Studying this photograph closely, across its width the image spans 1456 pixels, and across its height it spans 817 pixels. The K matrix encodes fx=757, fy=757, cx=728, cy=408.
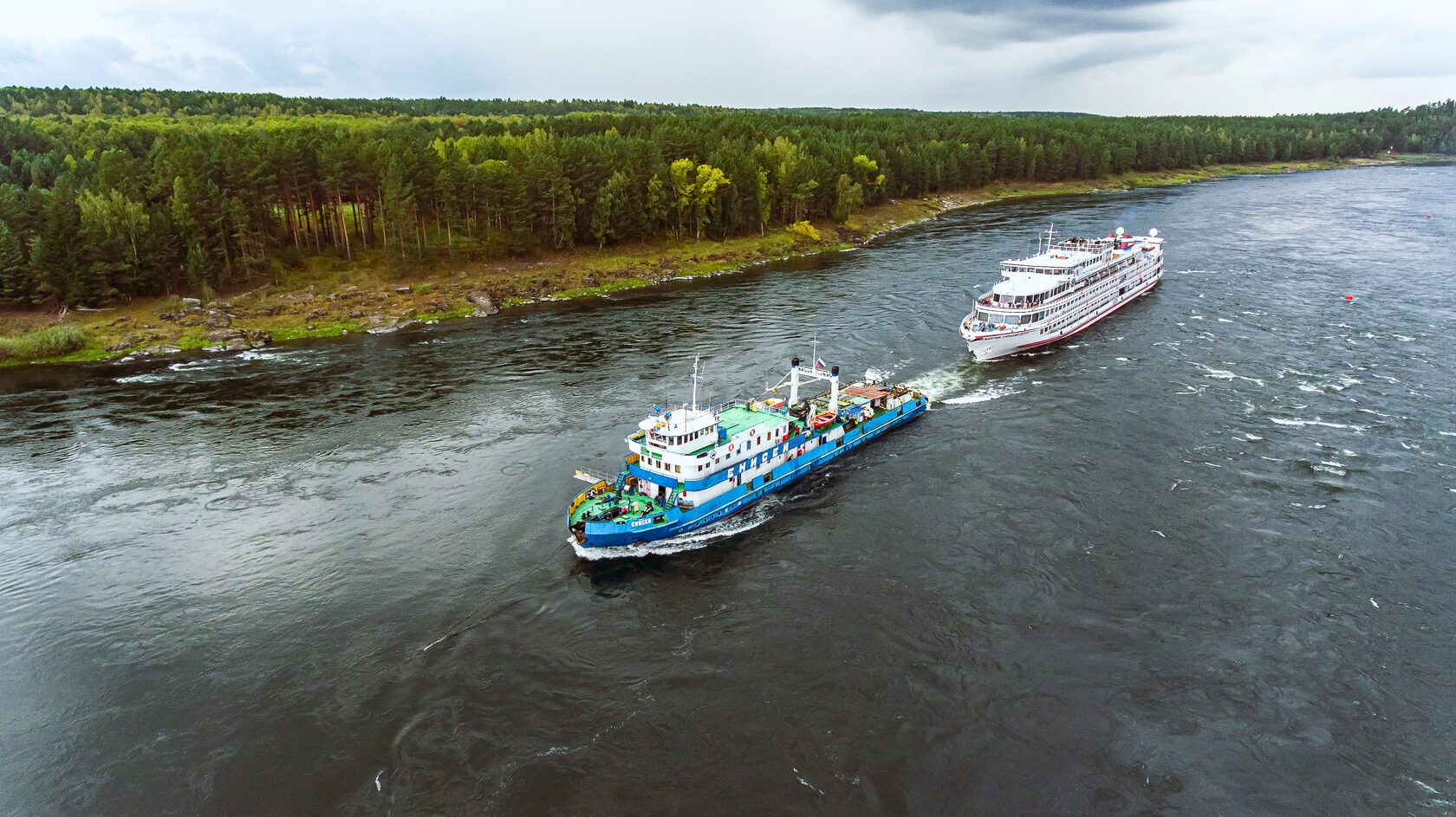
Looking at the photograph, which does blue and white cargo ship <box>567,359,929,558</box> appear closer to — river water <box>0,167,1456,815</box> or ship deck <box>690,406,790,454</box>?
ship deck <box>690,406,790,454</box>

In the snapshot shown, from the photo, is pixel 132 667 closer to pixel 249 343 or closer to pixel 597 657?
pixel 597 657

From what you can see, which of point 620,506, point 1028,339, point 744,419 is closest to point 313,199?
point 744,419

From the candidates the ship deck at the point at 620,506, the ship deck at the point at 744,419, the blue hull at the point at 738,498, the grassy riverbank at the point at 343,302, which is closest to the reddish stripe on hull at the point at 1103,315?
the blue hull at the point at 738,498

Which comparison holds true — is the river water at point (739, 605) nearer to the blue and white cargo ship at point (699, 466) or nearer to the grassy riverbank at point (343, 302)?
the blue and white cargo ship at point (699, 466)

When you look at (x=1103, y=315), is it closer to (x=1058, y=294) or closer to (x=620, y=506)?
(x=1058, y=294)

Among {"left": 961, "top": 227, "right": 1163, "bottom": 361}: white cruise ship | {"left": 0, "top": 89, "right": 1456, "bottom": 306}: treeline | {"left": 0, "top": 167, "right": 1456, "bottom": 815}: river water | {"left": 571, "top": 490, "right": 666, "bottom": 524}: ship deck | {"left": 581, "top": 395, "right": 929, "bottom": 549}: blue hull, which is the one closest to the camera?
{"left": 0, "top": 167, "right": 1456, "bottom": 815}: river water

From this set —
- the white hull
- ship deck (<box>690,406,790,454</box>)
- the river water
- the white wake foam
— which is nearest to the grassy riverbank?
the river water
